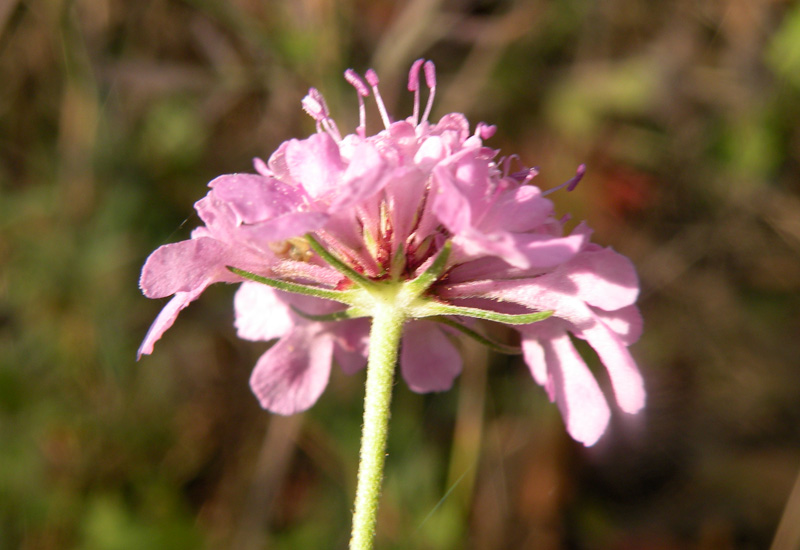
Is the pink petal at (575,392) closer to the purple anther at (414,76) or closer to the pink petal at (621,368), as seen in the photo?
the pink petal at (621,368)

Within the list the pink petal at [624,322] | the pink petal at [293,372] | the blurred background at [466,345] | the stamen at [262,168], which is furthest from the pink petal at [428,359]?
the blurred background at [466,345]

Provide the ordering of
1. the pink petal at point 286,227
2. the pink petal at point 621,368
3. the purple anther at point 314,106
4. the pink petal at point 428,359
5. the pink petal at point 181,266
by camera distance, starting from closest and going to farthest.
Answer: the pink petal at point 286,227 < the pink petal at point 181,266 < the pink petal at point 621,368 < the purple anther at point 314,106 < the pink petal at point 428,359

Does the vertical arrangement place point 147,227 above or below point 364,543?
above

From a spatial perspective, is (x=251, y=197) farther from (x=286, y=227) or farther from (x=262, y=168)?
(x=262, y=168)

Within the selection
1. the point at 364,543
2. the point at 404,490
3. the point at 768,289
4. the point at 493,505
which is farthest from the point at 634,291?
the point at 768,289

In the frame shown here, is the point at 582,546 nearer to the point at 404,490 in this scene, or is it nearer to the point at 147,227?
the point at 404,490

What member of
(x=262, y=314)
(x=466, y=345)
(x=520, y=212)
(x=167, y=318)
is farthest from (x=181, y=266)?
(x=466, y=345)

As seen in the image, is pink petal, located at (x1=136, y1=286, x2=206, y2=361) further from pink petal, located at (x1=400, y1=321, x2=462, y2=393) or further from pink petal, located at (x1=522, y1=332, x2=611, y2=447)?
pink petal, located at (x1=522, y1=332, x2=611, y2=447)
